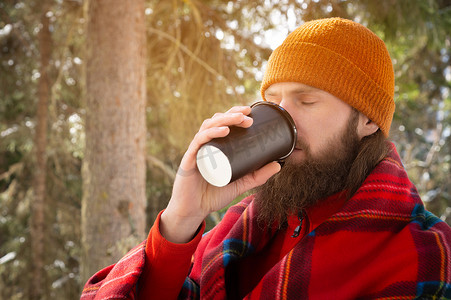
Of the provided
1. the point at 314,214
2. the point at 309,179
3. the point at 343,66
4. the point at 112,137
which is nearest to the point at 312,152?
the point at 309,179

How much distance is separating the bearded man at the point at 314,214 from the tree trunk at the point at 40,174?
202 inches

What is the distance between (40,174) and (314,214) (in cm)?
581

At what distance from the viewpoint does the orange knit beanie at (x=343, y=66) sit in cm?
151

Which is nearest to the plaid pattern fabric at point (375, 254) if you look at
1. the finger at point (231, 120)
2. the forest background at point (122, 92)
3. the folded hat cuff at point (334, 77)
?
the folded hat cuff at point (334, 77)

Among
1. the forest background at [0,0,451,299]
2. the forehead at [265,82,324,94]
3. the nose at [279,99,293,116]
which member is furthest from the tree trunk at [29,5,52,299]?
the nose at [279,99,293,116]

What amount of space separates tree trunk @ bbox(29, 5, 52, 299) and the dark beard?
526 cm

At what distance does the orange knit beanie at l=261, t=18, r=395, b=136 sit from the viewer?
151 centimetres

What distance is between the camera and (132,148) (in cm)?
317

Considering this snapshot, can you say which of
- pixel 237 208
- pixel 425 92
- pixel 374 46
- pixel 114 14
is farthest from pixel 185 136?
pixel 425 92

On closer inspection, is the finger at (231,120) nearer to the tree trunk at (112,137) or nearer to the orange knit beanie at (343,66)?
the orange knit beanie at (343,66)

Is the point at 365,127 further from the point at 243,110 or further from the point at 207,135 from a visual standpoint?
the point at 207,135

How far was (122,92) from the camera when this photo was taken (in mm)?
3154

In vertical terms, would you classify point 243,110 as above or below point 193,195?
above

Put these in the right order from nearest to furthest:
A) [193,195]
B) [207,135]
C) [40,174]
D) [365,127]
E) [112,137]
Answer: [207,135] → [193,195] → [365,127] → [112,137] → [40,174]
